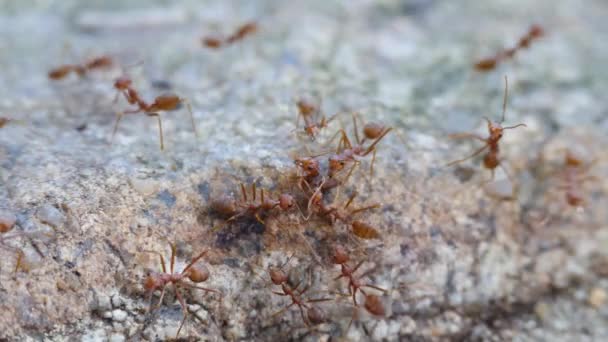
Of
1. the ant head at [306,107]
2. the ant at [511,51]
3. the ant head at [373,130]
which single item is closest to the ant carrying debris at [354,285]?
the ant head at [373,130]

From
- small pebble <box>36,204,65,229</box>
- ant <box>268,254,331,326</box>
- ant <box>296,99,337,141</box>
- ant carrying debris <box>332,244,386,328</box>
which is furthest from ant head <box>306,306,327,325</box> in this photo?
small pebble <box>36,204,65,229</box>

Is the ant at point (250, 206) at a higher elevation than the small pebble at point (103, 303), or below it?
higher

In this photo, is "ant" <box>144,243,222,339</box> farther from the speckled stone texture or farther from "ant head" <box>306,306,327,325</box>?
"ant head" <box>306,306,327,325</box>

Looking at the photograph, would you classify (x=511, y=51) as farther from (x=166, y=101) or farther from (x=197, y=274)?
(x=197, y=274)

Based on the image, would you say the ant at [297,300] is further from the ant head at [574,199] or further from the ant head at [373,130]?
the ant head at [574,199]

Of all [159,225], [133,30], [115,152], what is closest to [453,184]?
[159,225]

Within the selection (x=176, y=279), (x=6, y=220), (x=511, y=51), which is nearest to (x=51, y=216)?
(x=6, y=220)
